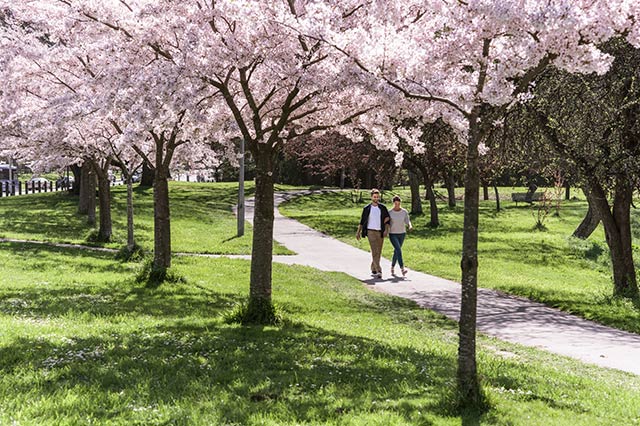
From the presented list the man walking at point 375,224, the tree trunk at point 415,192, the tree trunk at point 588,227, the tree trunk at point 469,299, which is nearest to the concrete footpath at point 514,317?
the man walking at point 375,224

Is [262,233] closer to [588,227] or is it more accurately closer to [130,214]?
[130,214]

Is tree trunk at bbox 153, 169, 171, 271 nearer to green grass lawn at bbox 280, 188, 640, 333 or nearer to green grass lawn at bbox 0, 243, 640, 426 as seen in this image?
green grass lawn at bbox 0, 243, 640, 426

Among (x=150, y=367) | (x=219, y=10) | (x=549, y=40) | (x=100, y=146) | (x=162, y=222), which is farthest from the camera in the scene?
(x=100, y=146)

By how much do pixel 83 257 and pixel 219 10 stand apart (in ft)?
39.4

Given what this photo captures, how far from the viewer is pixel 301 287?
14.7 metres

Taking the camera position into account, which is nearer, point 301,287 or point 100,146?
point 301,287

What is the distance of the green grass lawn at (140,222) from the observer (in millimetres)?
24344

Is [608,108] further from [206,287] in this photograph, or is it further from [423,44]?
[206,287]

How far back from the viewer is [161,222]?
14656 mm

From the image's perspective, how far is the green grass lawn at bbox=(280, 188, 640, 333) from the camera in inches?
546

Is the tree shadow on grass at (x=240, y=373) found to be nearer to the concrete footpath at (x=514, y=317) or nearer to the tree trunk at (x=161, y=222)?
the concrete footpath at (x=514, y=317)

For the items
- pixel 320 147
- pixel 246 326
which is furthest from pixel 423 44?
pixel 320 147

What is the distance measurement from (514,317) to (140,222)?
21906mm

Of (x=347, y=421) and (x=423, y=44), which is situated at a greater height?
(x=423, y=44)
